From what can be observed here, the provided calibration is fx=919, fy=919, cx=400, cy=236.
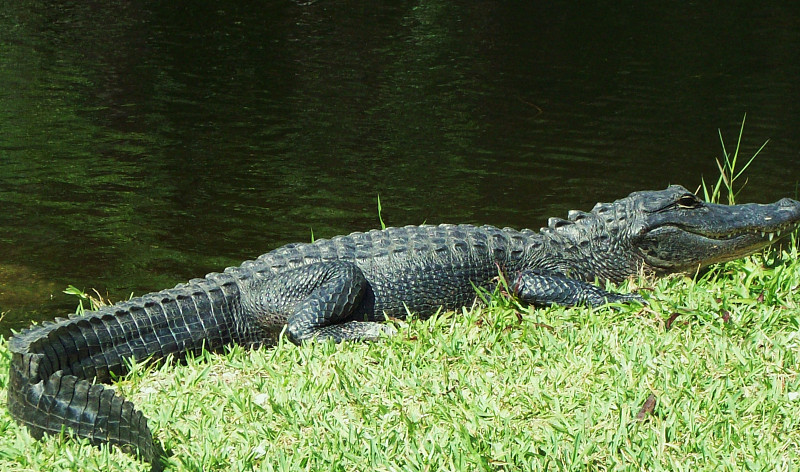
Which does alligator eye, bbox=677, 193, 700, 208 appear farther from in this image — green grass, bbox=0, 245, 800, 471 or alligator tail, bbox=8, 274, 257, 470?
alligator tail, bbox=8, 274, 257, 470

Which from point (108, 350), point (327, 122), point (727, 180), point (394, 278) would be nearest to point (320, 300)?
point (394, 278)

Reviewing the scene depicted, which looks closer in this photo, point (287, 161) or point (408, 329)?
point (408, 329)

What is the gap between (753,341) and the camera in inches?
155

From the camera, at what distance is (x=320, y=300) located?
4.68 m

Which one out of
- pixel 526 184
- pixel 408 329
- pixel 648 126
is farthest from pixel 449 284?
pixel 648 126

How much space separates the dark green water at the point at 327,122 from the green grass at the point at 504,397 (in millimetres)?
2630

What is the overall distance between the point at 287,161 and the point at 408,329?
579cm

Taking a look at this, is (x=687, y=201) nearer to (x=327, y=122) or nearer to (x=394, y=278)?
(x=394, y=278)

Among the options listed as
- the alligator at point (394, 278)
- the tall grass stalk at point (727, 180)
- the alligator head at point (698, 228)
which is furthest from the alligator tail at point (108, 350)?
the tall grass stalk at point (727, 180)

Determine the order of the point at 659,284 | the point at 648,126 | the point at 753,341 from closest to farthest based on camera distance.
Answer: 1. the point at 753,341
2. the point at 659,284
3. the point at 648,126

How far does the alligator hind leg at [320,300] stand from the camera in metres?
4.61

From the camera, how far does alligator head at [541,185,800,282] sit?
5023 millimetres

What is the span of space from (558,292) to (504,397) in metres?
1.26

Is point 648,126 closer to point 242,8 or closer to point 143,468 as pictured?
point 143,468
